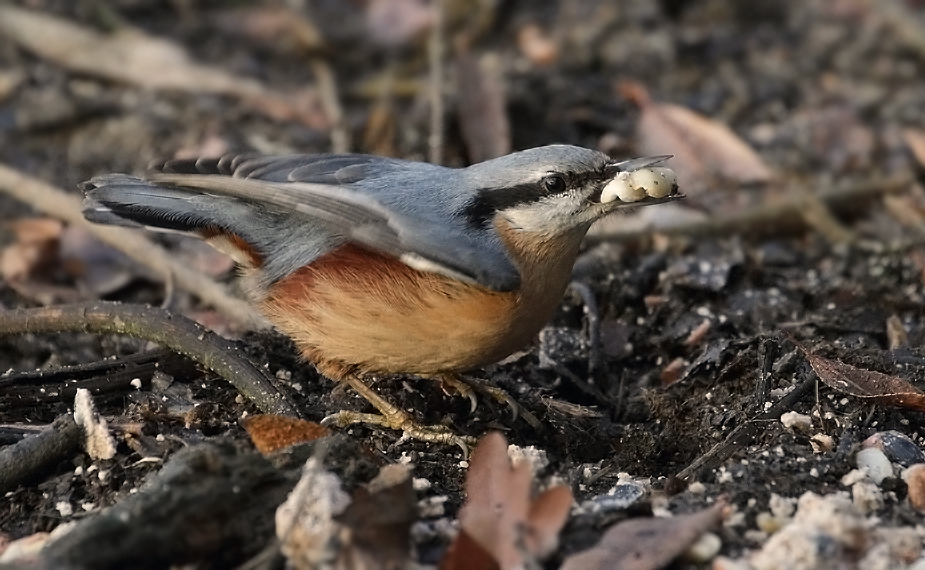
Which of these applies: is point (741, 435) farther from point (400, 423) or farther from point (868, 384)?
point (400, 423)

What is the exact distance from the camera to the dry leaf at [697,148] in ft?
18.1

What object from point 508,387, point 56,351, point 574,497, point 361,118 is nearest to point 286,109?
point 361,118

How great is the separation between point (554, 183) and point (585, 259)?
117cm

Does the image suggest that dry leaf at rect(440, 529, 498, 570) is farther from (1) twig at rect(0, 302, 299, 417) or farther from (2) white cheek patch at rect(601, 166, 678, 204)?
(2) white cheek patch at rect(601, 166, 678, 204)

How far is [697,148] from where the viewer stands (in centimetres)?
Answer: 562

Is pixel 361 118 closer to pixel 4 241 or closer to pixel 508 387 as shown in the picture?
pixel 4 241

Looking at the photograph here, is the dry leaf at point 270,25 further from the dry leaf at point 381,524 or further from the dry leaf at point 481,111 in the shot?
the dry leaf at point 381,524

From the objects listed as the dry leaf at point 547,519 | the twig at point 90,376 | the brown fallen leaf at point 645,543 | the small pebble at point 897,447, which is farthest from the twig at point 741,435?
the twig at point 90,376

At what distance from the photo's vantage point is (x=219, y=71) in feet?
20.6

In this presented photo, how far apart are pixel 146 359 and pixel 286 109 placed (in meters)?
2.97

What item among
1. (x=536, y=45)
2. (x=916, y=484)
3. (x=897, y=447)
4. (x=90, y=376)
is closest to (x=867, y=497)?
(x=916, y=484)

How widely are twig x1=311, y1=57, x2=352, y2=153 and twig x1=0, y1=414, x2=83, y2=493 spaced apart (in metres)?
2.76

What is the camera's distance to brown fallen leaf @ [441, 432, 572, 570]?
238 centimetres

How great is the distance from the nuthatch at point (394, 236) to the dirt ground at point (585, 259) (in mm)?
277
